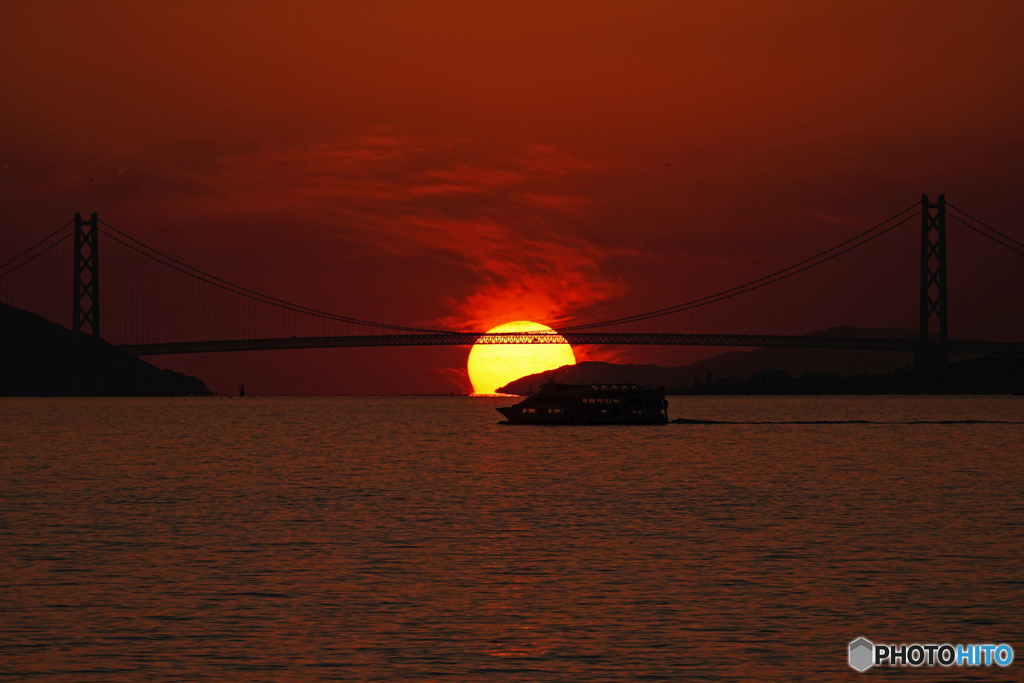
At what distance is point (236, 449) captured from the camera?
251 feet

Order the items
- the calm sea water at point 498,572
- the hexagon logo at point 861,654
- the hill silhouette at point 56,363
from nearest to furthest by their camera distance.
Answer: the hexagon logo at point 861,654 < the calm sea water at point 498,572 < the hill silhouette at point 56,363

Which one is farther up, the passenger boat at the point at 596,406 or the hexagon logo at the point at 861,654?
the passenger boat at the point at 596,406

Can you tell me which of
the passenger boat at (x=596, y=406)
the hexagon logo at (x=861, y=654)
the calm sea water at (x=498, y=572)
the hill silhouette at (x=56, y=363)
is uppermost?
the hill silhouette at (x=56, y=363)

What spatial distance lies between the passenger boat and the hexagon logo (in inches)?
3477

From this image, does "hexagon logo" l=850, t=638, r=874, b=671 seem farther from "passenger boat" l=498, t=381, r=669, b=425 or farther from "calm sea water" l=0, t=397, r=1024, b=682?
"passenger boat" l=498, t=381, r=669, b=425

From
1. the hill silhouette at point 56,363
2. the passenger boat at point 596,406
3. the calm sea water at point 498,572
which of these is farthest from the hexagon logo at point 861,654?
the hill silhouette at point 56,363

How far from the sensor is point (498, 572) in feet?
79.6

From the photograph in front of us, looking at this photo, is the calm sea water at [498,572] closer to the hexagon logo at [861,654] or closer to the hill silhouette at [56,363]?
the hexagon logo at [861,654]

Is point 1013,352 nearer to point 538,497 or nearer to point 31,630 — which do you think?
point 538,497

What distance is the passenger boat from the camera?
352 ft

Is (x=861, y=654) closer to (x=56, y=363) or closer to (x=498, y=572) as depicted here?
(x=498, y=572)

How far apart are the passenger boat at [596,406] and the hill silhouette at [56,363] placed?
96.6 m

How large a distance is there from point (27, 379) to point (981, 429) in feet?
468

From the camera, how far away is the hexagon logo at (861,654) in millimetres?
16364
